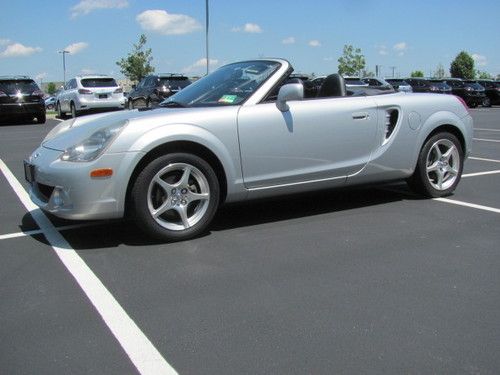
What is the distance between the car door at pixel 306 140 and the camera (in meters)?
4.61

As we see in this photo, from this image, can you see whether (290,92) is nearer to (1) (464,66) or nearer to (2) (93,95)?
(2) (93,95)

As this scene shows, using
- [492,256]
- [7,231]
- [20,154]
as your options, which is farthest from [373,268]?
[20,154]

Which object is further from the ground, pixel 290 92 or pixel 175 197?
pixel 290 92

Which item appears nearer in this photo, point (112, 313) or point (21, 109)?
point (112, 313)

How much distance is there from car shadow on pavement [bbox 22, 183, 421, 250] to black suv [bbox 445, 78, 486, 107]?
26.6 metres

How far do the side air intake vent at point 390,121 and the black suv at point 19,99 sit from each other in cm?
1502

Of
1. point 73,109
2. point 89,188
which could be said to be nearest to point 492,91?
point 73,109

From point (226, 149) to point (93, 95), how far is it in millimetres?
16170

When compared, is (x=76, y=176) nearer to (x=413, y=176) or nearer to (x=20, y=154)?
(x=413, y=176)

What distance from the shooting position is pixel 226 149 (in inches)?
177

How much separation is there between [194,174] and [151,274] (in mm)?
1026

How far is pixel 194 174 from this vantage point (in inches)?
175

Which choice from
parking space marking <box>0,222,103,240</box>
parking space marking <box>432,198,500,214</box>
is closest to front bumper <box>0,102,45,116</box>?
parking space marking <box>0,222,103,240</box>

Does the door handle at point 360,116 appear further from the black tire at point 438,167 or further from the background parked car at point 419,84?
the background parked car at point 419,84
